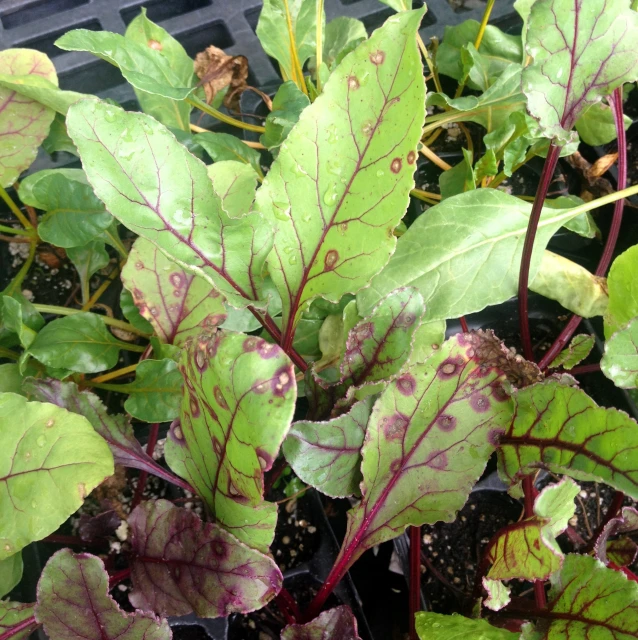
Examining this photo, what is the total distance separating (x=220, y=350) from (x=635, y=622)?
34 cm

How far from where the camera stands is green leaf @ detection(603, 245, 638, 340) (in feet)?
1.73

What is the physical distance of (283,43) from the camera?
76 cm

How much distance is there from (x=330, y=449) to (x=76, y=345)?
312 mm

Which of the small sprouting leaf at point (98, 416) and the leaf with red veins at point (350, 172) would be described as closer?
the leaf with red veins at point (350, 172)

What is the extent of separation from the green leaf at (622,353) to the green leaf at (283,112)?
0.38 metres

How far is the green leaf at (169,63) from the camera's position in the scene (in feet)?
2.39

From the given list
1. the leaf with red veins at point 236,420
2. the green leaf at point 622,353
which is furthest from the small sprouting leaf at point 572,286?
the leaf with red veins at point 236,420

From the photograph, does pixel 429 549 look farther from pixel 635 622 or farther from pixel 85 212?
pixel 85 212

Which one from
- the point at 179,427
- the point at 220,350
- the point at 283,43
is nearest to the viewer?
the point at 220,350

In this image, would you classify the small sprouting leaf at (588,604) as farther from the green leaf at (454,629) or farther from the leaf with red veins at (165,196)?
the leaf with red veins at (165,196)

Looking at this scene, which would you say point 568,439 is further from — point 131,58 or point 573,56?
point 131,58

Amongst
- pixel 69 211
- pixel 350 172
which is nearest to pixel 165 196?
pixel 350 172

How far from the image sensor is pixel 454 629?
450 millimetres

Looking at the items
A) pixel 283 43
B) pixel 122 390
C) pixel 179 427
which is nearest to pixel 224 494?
pixel 179 427
